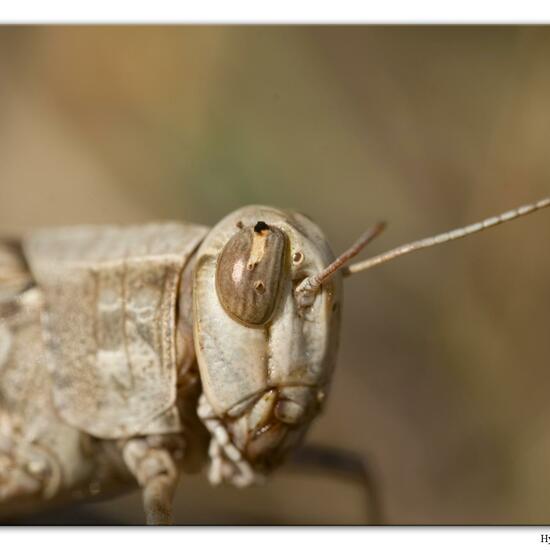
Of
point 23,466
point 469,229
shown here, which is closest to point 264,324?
point 469,229

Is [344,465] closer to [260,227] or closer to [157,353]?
[157,353]

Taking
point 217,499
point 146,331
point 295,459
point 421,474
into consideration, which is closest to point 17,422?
point 146,331

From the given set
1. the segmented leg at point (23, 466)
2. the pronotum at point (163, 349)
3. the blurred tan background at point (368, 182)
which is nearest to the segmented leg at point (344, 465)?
the blurred tan background at point (368, 182)

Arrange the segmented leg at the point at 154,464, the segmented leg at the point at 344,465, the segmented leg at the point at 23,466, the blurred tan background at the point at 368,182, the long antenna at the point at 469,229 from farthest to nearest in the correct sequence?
the blurred tan background at the point at 368,182 < the segmented leg at the point at 344,465 < the segmented leg at the point at 23,466 < the segmented leg at the point at 154,464 < the long antenna at the point at 469,229

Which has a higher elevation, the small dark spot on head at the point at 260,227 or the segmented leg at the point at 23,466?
the small dark spot on head at the point at 260,227

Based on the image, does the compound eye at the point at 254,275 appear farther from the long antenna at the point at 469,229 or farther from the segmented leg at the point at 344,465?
the segmented leg at the point at 344,465

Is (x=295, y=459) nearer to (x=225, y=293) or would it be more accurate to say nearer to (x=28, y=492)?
(x=28, y=492)
